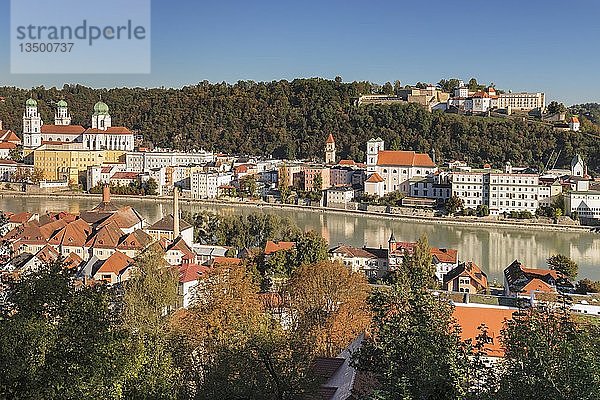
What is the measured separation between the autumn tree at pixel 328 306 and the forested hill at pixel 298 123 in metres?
14.2

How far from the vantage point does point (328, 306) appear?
14.1 feet

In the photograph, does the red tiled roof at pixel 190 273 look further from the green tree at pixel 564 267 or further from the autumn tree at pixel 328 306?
the green tree at pixel 564 267

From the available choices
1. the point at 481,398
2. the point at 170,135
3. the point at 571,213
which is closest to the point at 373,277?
the point at 481,398

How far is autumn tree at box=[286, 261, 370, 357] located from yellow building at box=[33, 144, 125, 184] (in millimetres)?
13858

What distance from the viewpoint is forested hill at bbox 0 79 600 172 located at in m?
18.6

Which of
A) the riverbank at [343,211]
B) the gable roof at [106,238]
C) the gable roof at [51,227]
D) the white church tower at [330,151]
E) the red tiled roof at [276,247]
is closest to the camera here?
the red tiled roof at [276,247]

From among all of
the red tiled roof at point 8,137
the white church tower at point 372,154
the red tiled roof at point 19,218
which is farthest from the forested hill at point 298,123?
the red tiled roof at point 19,218

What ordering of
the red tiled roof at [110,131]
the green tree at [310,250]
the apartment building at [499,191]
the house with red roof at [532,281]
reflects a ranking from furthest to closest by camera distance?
the red tiled roof at [110,131] < the apartment building at [499,191] < the green tree at [310,250] < the house with red roof at [532,281]

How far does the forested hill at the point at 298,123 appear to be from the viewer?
18578 millimetres

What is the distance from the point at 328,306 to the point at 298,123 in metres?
17.8

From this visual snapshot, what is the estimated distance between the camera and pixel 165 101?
25.0 meters

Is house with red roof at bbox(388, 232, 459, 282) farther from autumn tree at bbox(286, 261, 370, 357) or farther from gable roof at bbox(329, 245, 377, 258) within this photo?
autumn tree at bbox(286, 261, 370, 357)

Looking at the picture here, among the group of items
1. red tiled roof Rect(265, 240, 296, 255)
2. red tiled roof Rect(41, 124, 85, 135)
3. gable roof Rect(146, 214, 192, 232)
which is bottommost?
red tiled roof Rect(265, 240, 296, 255)

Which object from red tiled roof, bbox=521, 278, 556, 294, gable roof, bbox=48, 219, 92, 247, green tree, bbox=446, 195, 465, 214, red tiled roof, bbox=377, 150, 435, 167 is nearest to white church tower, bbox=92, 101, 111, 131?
red tiled roof, bbox=377, 150, 435, 167
